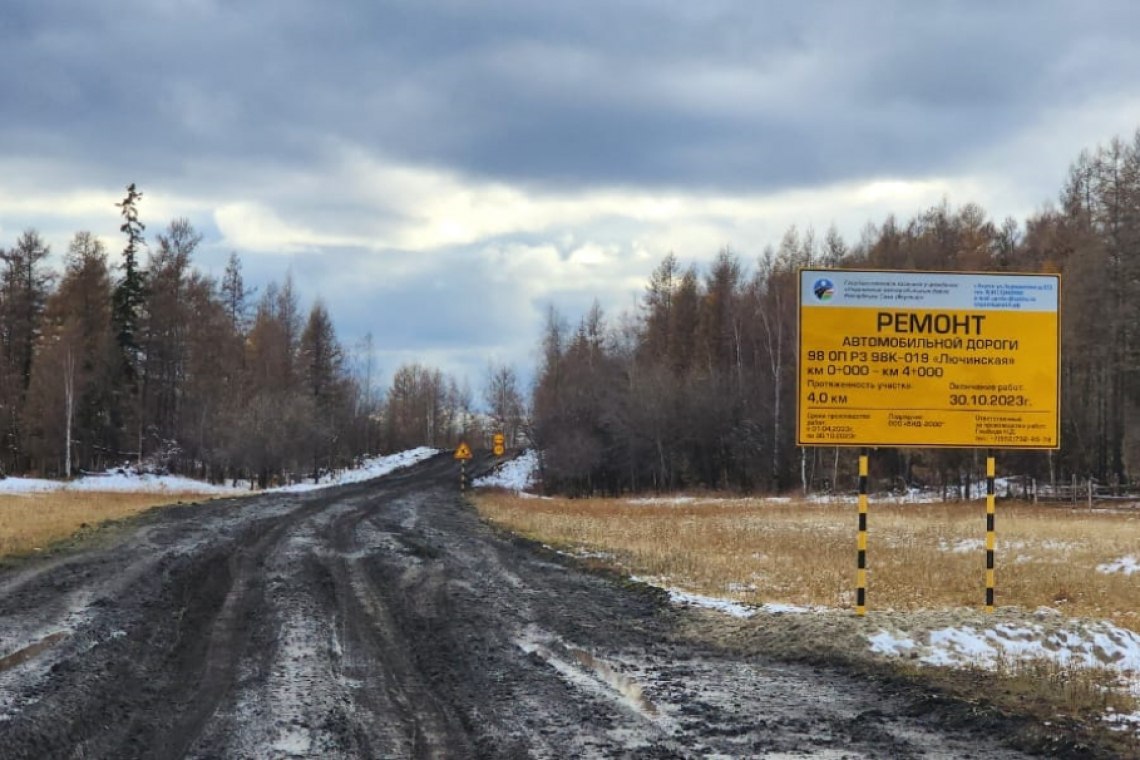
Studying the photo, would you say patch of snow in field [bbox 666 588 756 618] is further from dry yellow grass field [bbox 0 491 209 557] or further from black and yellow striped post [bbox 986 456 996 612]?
dry yellow grass field [bbox 0 491 209 557]

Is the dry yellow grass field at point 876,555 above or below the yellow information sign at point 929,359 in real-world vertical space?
below

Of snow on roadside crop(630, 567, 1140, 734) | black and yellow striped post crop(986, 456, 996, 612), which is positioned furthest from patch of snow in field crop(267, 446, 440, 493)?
snow on roadside crop(630, 567, 1140, 734)

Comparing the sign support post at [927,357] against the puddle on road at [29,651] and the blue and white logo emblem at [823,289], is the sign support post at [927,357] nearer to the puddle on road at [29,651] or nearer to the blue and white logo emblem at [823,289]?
the blue and white logo emblem at [823,289]

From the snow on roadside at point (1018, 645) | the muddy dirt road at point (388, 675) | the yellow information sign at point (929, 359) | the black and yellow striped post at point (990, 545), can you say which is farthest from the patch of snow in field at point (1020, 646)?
the yellow information sign at point (929, 359)

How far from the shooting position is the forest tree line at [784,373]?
1713 inches

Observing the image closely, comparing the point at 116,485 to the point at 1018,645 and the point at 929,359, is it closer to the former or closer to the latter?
Answer: the point at 929,359

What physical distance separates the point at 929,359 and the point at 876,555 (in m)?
9.43

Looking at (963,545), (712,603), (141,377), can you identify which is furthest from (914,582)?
(141,377)

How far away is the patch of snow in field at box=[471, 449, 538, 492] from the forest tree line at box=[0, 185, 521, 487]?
12.5 metres

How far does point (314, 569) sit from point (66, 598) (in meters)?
3.70

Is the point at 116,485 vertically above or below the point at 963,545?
below

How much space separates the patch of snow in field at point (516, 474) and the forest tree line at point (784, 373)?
3.84 metres

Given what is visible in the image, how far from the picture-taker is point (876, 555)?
748 inches

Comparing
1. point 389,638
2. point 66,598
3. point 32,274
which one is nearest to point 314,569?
point 66,598
